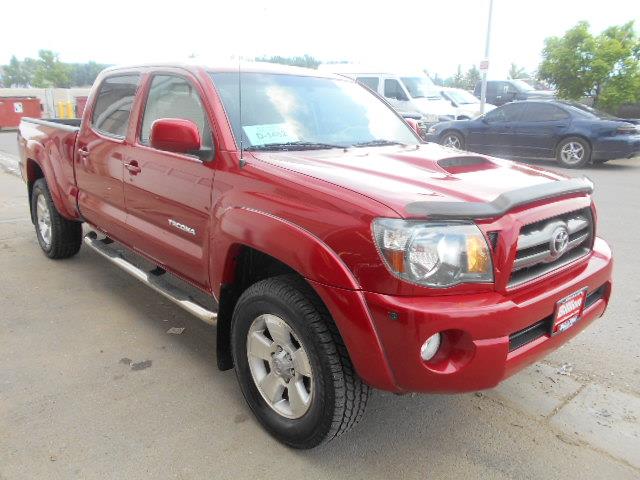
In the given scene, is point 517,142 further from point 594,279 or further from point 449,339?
point 449,339

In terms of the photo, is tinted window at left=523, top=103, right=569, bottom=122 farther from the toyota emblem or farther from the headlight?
the headlight

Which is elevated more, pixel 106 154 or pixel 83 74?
pixel 83 74

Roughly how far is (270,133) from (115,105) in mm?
1644

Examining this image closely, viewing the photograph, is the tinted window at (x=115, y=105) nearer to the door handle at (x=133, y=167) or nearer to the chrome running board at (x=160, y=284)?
the door handle at (x=133, y=167)

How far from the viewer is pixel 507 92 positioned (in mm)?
21375

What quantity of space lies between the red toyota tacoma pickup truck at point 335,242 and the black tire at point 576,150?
8668 mm

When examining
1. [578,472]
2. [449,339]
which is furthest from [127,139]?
[578,472]

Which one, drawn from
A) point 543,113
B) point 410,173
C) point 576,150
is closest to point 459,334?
point 410,173

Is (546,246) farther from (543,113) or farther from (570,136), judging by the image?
(543,113)

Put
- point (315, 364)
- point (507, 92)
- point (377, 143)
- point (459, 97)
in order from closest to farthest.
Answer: point (315, 364)
point (377, 143)
point (459, 97)
point (507, 92)

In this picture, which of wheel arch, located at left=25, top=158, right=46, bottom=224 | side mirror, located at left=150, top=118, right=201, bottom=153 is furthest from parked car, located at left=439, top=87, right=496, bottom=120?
side mirror, located at left=150, top=118, right=201, bottom=153

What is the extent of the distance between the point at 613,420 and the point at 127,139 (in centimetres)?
330

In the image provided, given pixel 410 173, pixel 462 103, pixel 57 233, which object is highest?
pixel 462 103

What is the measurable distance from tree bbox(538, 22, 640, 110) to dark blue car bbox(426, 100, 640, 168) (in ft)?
15.4
